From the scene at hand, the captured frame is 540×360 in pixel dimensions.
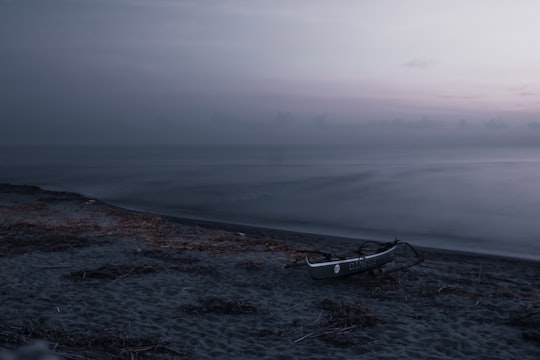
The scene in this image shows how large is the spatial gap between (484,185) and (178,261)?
45520 millimetres

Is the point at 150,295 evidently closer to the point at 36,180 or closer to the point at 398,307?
the point at 398,307

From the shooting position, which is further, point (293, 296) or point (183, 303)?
point (293, 296)

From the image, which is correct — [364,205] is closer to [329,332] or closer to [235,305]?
[235,305]

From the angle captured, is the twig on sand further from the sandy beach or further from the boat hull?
the boat hull

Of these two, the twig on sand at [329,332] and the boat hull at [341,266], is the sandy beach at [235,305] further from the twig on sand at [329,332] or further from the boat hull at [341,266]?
the boat hull at [341,266]

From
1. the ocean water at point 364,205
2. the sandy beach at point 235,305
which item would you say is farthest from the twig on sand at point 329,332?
the ocean water at point 364,205

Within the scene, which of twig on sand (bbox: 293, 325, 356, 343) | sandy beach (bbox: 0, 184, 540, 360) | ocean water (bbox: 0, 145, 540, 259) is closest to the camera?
sandy beach (bbox: 0, 184, 540, 360)

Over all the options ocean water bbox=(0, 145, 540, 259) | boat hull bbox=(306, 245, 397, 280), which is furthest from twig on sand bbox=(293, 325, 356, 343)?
ocean water bbox=(0, 145, 540, 259)

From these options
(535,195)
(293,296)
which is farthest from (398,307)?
(535,195)

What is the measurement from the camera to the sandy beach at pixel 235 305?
6617 millimetres

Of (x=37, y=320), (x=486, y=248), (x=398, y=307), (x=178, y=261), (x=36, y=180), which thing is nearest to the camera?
(x=37, y=320)

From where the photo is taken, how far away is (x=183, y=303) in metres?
8.48

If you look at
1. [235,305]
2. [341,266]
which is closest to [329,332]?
[235,305]

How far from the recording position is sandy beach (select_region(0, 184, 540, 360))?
6.62 m
